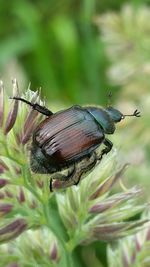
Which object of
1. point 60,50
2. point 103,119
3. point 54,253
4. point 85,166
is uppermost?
point 60,50

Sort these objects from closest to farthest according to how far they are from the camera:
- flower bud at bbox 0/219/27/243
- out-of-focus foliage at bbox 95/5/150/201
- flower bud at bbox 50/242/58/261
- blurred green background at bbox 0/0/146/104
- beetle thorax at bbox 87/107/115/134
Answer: flower bud at bbox 0/219/27/243
flower bud at bbox 50/242/58/261
beetle thorax at bbox 87/107/115/134
out-of-focus foliage at bbox 95/5/150/201
blurred green background at bbox 0/0/146/104

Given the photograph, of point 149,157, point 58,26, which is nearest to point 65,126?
point 149,157

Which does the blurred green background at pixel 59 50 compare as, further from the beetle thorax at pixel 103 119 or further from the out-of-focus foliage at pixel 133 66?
the beetle thorax at pixel 103 119

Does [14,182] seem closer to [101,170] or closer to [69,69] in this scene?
[101,170]

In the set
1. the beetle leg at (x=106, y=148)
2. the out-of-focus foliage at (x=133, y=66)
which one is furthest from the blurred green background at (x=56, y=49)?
the beetle leg at (x=106, y=148)

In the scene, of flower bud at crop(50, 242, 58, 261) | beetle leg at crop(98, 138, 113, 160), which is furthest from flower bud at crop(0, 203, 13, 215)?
beetle leg at crop(98, 138, 113, 160)

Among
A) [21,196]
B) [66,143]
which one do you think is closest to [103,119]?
[66,143]

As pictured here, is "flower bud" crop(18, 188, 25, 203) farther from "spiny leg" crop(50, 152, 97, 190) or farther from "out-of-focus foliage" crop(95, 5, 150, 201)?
"out-of-focus foliage" crop(95, 5, 150, 201)

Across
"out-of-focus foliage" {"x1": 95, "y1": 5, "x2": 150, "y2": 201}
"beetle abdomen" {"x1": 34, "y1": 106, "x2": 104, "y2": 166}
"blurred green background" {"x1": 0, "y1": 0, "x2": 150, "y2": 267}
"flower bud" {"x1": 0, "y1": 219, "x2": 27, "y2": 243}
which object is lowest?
"flower bud" {"x1": 0, "y1": 219, "x2": 27, "y2": 243}

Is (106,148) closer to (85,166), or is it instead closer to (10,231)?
(85,166)
